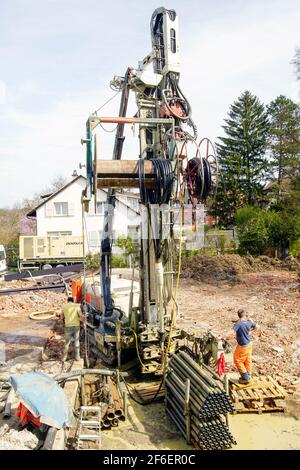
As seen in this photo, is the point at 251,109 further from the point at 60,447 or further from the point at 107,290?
the point at 60,447

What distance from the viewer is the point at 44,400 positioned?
18.3 ft

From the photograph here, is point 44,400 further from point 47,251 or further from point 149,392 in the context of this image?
point 47,251

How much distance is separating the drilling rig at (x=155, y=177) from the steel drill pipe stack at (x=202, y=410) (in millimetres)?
974

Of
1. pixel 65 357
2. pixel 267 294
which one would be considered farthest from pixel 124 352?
pixel 267 294

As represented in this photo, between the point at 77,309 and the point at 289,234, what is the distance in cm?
1976

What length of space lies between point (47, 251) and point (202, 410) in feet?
79.8

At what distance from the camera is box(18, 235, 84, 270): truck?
28.2 meters

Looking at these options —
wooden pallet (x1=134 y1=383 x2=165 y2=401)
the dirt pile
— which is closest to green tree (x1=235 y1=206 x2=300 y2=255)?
the dirt pile

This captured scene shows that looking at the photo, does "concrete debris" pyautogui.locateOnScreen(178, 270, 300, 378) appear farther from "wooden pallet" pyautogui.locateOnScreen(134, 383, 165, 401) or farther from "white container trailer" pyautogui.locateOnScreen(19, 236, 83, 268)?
"white container trailer" pyautogui.locateOnScreen(19, 236, 83, 268)

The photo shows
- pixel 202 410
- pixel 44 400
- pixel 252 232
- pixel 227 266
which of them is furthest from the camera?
pixel 252 232

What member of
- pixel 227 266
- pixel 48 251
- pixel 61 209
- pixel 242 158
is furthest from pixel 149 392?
pixel 242 158

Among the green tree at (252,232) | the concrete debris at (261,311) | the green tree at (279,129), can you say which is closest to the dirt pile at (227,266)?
the concrete debris at (261,311)

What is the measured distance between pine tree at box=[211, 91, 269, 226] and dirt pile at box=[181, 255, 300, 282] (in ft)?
33.7

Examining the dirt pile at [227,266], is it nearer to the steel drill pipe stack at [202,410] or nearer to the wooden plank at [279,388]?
the wooden plank at [279,388]
